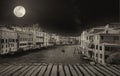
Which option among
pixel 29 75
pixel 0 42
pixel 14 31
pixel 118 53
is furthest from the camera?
pixel 14 31

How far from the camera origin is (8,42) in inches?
2616

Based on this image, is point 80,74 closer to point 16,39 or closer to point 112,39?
point 112,39

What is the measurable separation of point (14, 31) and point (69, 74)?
66341 mm

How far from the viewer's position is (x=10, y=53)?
6775 centimetres

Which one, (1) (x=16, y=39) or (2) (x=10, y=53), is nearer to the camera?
(2) (x=10, y=53)

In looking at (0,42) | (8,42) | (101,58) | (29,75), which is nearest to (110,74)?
(29,75)

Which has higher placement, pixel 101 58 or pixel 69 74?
pixel 69 74

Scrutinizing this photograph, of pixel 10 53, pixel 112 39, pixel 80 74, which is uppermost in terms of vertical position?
pixel 112 39

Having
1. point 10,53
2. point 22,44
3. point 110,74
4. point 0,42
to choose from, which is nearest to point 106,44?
point 110,74

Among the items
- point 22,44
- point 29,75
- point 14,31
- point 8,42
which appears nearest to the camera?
point 29,75

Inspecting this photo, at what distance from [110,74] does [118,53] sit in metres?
25.5

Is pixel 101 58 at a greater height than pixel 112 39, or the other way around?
pixel 112 39

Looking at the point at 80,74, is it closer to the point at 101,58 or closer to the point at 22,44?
the point at 101,58

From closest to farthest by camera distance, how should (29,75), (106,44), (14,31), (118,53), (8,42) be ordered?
(29,75), (118,53), (106,44), (8,42), (14,31)
